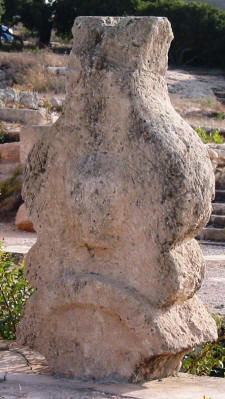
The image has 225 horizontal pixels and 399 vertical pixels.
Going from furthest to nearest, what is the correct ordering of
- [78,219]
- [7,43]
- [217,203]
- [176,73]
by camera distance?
1. [7,43]
2. [176,73]
3. [217,203]
4. [78,219]

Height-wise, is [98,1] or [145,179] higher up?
[98,1]

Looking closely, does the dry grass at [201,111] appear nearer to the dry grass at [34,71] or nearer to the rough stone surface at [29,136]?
the dry grass at [34,71]

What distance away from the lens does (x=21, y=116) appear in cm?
1277

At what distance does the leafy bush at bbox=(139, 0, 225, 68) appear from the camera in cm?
2942

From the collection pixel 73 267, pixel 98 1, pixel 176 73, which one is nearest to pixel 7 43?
pixel 98 1

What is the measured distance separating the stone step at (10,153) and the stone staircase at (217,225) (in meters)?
3.05

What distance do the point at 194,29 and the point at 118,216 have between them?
1076 inches

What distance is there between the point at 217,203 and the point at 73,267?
724cm

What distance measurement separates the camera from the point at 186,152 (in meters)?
3.14

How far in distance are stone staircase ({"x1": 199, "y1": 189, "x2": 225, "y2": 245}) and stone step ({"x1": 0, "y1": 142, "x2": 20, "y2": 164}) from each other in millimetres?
3048

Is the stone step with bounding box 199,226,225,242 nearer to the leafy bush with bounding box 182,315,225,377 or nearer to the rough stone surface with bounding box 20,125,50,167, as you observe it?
the rough stone surface with bounding box 20,125,50,167

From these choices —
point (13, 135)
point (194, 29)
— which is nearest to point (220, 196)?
point (13, 135)

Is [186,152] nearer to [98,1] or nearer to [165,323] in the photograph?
[165,323]

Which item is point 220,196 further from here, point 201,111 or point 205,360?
point 201,111
